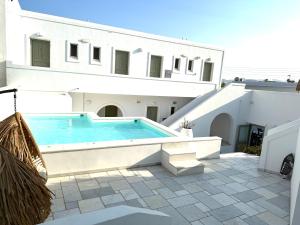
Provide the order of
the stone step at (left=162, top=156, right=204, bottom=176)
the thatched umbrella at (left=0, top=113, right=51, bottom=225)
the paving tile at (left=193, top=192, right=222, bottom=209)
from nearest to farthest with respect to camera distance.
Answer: the thatched umbrella at (left=0, top=113, right=51, bottom=225) → the paving tile at (left=193, top=192, right=222, bottom=209) → the stone step at (left=162, top=156, right=204, bottom=176)

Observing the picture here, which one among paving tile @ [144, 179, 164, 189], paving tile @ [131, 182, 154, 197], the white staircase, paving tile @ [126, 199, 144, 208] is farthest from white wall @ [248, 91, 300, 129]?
paving tile @ [126, 199, 144, 208]

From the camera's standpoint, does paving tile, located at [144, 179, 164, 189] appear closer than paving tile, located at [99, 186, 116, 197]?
No

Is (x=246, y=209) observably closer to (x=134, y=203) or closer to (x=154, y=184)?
(x=154, y=184)

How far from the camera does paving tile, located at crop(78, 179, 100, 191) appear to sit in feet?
17.8

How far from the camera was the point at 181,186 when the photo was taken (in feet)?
19.5

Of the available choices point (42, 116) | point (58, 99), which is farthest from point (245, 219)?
point (58, 99)

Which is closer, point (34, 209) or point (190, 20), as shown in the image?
point (34, 209)

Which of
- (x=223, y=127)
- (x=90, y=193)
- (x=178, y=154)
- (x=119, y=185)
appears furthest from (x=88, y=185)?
(x=223, y=127)

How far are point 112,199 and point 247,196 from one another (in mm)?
3519

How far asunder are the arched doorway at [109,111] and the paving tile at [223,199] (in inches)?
458

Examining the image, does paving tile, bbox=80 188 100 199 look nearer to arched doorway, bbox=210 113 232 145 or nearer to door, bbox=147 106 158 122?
door, bbox=147 106 158 122

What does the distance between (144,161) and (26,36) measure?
Result: 11.7m

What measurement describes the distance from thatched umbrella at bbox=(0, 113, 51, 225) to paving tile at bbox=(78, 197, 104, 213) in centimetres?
227

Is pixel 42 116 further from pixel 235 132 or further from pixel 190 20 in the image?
pixel 235 132
